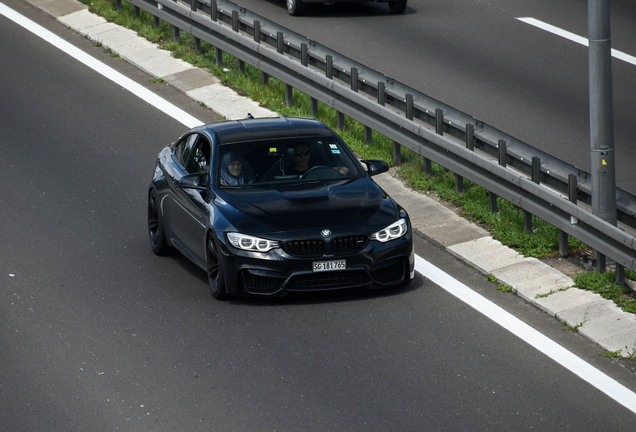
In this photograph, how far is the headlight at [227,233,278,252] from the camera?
31.3 feet

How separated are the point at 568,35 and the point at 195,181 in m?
11.6

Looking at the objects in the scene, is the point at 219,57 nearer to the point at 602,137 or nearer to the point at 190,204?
the point at 190,204

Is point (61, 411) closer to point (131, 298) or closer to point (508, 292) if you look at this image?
point (131, 298)

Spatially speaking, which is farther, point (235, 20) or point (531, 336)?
point (235, 20)

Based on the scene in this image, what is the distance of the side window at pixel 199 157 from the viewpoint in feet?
35.8

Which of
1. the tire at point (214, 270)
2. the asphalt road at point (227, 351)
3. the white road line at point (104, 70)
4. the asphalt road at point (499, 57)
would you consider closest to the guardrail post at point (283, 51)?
the white road line at point (104, 70)

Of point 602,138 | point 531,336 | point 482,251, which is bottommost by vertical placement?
point 482,251

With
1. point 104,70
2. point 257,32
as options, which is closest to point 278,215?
point 257,32

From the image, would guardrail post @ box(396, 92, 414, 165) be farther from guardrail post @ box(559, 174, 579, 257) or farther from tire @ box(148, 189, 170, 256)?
tire @ box(148, 189, 170, 256)

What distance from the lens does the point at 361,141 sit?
14656 mm

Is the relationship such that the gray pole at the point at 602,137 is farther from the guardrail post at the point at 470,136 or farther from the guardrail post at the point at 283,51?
the guardrail post at the point at 283,51

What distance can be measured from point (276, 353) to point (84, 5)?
45.5ft

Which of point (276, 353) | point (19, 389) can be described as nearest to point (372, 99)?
point (276, 353)

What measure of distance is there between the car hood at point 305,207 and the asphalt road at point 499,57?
4224 millimetres
